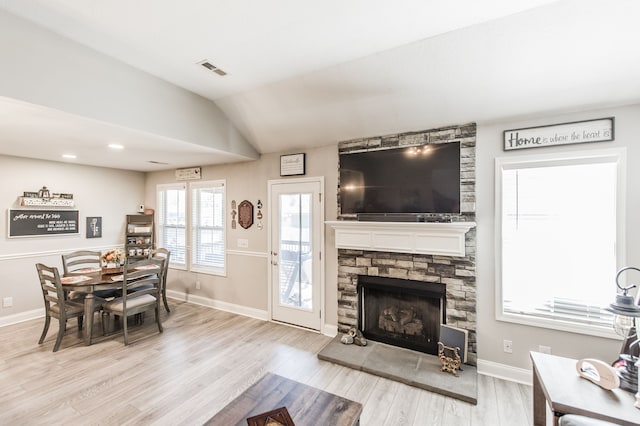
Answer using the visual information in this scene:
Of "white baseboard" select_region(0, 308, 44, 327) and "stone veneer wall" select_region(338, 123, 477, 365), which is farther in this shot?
"white baseboard" select_region(0, 308, 44, 327)

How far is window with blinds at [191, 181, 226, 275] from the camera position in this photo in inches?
186

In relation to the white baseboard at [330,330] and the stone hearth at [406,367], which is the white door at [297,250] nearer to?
the white baseboard at [330,330]

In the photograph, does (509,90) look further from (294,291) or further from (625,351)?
(294,291)

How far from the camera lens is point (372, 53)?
2404mm

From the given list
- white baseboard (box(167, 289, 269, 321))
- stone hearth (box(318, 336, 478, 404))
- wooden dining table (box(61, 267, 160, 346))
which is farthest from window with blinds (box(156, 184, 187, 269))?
stone hearth (box(318, 336, 478, 404))

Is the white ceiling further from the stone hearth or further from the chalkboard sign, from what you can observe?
the stone hearth

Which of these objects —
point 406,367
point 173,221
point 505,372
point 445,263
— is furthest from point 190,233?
point 505,372

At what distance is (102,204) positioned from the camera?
5059 millimetres

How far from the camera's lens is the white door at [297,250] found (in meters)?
3.84

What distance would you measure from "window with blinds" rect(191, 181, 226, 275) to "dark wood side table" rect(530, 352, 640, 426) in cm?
419

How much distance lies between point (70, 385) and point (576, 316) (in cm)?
460

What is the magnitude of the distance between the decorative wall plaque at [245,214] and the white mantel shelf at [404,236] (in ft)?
4.80

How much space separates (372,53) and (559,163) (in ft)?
6.45

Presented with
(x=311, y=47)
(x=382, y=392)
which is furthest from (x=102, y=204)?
(x=382, y=392)
